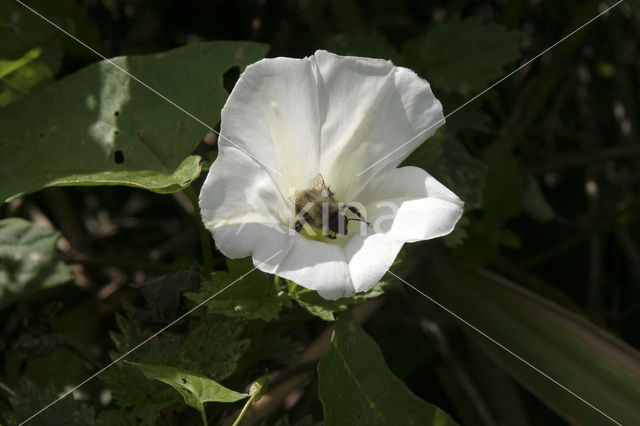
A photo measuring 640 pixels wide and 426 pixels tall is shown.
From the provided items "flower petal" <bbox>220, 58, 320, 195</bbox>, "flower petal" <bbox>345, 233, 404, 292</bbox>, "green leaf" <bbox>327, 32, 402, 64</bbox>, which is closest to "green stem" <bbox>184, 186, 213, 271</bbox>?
"flower petal" <bbox>220, 58, 320, 195</bbox>

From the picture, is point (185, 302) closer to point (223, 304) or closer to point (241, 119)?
point (223, 304)

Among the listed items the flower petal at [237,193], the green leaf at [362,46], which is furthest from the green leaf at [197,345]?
the green leaf at [362,46]

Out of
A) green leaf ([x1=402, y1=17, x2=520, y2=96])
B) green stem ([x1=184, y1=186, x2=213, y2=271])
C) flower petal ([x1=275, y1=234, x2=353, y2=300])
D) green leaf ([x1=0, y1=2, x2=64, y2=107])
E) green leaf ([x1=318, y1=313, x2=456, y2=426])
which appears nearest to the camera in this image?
flower petal ([x1=275, y1=234, x2=353, y2=300])

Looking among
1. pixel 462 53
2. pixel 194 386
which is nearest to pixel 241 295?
pixel 194 386

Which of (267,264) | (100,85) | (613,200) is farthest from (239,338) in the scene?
(613,200)

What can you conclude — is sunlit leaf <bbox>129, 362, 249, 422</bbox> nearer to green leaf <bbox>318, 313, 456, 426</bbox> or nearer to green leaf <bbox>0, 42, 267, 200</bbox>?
green leaf <bbox>318, 313, 456, 426</bbox>

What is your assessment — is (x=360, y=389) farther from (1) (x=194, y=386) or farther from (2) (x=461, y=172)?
(2) (x=461, y=172)
